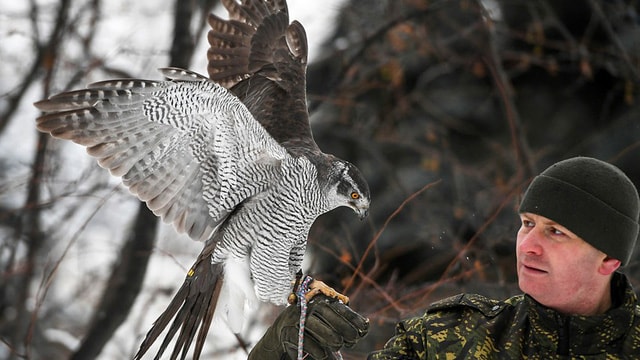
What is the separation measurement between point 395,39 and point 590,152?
2.29 m

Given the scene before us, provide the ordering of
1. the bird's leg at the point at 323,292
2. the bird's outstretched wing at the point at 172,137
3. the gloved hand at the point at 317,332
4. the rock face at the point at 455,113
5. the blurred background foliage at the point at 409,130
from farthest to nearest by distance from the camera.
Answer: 1. the rock face at the point at 455,113
2. the blurred background foliage at the point at 409,130
3. the bird's outstretched wing at the point at 172,137
4. the bird's leg at the point at 323,292
5. the gloved hand at the point at 317,332

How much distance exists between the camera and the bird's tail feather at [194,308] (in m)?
2.78

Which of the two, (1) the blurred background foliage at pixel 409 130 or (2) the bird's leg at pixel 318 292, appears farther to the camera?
(1) the blurred background foliage at pixel 409 130

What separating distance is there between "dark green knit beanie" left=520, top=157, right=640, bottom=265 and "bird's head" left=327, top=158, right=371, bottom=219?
1260mm

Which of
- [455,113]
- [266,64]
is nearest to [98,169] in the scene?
[266,64]

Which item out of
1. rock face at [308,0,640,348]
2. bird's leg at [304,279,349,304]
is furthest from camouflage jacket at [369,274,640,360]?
rock face at [308,0,640,348]

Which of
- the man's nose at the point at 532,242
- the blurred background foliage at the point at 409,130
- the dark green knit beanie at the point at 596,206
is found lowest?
the blurred background foliage at the point at 409,130

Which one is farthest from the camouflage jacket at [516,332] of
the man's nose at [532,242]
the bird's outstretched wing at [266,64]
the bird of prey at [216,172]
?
the bird's outstretched wing at [266,64]

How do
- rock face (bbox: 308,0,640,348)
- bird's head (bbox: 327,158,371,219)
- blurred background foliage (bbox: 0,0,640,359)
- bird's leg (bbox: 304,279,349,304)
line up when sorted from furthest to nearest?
rock face (bbox: 308,0,640,348), blurred background foliage (bbox: 0,0,640,359), bird's head (bbox: 327,158,371,219), bird's leg (bbox: 304,279,349,304)

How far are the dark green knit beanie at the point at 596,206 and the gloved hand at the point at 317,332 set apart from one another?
0.80 meters

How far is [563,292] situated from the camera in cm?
184

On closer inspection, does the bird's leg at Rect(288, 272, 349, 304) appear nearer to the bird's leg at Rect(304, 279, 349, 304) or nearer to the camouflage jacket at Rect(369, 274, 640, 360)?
the bird's leg at Rect(304, 279, 349, 304)

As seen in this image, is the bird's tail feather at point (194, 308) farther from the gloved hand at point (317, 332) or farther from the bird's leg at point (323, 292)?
the bird's leg at point (323, 292)

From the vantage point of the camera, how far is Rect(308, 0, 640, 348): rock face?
523 centimetres
